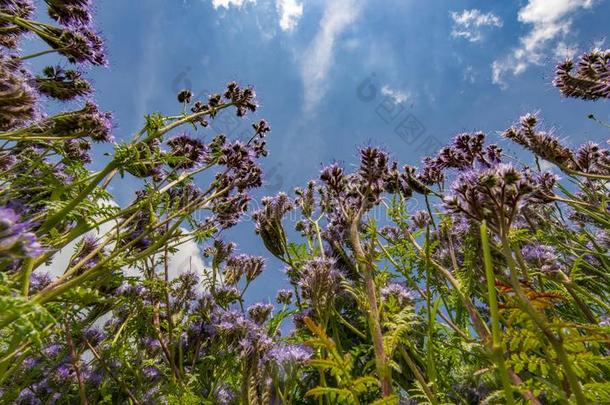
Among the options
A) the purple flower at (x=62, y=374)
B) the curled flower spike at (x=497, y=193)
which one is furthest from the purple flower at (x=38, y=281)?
the curled flower spike at (x=497, y=193)

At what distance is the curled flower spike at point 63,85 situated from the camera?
11.9 ft

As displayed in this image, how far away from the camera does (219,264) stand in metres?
5.91

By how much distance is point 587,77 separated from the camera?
3943 millimetres

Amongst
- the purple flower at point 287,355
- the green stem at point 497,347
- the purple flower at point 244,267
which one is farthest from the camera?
the purple flower at point 244,267

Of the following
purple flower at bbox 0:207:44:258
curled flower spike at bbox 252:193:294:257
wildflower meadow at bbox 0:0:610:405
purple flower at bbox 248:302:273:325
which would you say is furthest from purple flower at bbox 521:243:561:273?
purple flower at bbox 0:207:44:258

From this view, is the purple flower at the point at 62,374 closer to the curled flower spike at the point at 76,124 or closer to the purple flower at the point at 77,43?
the curled flower spike at the point at 76,124

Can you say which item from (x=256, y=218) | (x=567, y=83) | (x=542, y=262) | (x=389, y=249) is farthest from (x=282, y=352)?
(x=567, y=83)

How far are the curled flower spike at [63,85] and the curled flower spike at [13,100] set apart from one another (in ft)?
1.83

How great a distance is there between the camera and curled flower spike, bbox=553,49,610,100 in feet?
12.2

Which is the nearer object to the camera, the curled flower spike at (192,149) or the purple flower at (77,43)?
the purple flower at (77,43)

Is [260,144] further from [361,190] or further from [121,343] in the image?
[121,343]

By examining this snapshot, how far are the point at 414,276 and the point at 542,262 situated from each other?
4.65ft

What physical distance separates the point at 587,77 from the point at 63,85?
5.15 meters

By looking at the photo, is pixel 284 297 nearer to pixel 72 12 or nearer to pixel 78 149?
pixel 78 149
